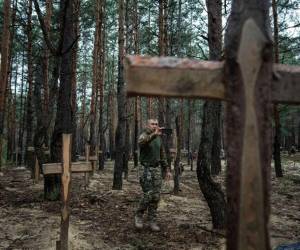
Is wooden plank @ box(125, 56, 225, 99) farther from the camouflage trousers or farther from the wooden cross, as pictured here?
the camouflage trousers

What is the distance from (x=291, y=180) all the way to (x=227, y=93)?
14945mm

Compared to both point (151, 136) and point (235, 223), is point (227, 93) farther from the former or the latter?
point (151, 136)

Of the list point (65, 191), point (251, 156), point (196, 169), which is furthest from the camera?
point (196, 169)

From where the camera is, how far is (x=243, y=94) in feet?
6.12

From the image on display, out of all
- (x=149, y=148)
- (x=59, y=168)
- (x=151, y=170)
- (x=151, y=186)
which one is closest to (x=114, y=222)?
(x=151, y=186)

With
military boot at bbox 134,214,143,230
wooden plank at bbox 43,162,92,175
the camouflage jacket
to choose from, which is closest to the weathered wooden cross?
wooden plank at bbox 43,162,92,175

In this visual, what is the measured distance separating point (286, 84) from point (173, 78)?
0.54 m

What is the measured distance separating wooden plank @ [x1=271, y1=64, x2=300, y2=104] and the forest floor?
442 cm

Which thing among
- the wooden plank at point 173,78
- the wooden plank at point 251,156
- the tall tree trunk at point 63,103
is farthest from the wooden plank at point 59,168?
the wooden plank at point 251,156

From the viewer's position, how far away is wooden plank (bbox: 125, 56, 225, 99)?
6.34 feet

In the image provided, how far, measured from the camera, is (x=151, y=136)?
6906 millimetres

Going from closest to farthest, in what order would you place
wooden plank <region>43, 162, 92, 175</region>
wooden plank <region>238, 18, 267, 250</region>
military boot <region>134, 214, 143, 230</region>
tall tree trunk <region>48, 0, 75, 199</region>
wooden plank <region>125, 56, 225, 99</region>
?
wooden plank <region>238, 18, 267, 250</region>
wooden plank <region>125, 56, 225, 99</region>
wooden plank <region>43, 162, 92, 175</region>
military boot <region>134, 214, 143, 230</region>
tall tree trunk <region>48, 0, 75, 199</region>

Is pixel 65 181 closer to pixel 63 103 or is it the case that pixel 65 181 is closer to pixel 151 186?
pixel 151 186

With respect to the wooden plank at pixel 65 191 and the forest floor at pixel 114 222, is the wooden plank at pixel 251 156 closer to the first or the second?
the wooden plank at pixel 65 191
